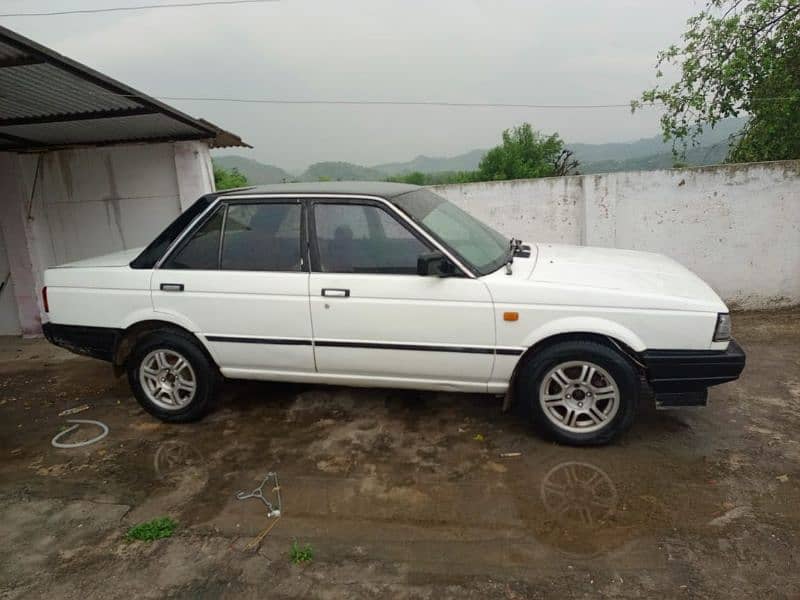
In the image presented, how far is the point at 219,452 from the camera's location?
3748mm

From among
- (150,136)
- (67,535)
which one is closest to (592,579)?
(67,535)

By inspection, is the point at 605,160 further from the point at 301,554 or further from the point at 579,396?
the point at 301,554

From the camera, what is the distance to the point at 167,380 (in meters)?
4.18

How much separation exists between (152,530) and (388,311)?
73.4 inches

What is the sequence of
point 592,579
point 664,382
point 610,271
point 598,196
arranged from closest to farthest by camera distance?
point 592,579 → point 664,382 → point 610,271 → point 598,196

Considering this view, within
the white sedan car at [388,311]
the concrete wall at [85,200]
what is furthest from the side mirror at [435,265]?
the concrete wall at [85,200]

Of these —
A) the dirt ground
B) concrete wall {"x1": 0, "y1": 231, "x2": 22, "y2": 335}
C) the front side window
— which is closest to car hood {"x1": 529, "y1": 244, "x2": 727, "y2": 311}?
the front side window

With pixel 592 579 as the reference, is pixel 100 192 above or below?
above

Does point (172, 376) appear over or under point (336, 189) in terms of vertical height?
under

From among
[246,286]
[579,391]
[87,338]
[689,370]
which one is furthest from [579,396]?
[87,338]

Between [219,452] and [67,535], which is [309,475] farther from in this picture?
[67,535]

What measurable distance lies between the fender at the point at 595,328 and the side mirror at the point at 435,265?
0.71 meters

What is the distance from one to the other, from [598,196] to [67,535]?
19.6 ft

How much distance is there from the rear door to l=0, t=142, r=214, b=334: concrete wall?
3.28m
